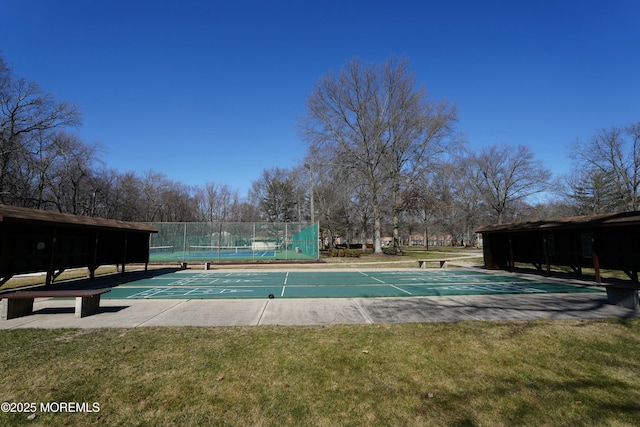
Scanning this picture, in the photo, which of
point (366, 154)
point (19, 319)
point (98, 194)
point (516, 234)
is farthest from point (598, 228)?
point (98, 194)

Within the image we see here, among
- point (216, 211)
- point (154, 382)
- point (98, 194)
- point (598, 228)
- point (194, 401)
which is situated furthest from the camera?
Answer: point (216, 211)

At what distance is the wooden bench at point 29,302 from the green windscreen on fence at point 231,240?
685 inches

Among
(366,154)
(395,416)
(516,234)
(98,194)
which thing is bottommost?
(395,416)

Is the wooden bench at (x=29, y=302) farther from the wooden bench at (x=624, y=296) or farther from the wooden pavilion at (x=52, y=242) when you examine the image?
the wooden bench at (x=624, y=296)

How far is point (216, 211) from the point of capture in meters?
67.0

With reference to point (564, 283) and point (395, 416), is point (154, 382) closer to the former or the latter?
point (395, 416)

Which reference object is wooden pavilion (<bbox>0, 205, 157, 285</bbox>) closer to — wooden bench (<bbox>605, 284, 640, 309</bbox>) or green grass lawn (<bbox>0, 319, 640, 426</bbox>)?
green grass lawn (<bbox>0, 319, 640, 426</bbox>)

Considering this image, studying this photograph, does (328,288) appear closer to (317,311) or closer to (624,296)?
(317,311)

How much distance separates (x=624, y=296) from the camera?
7.99 meters

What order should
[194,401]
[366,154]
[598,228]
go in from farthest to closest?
[366,154]
[598,228]
[194,401]

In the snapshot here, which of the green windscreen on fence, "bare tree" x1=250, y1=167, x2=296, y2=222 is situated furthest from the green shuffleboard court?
"bare tree" x1=250, y1=167, x2=296, y2=222

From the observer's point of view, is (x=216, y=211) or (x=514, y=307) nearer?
(x=514, y=307)

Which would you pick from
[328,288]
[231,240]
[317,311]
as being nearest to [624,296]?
[317,311]

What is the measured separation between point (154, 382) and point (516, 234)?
19403 millimetres
